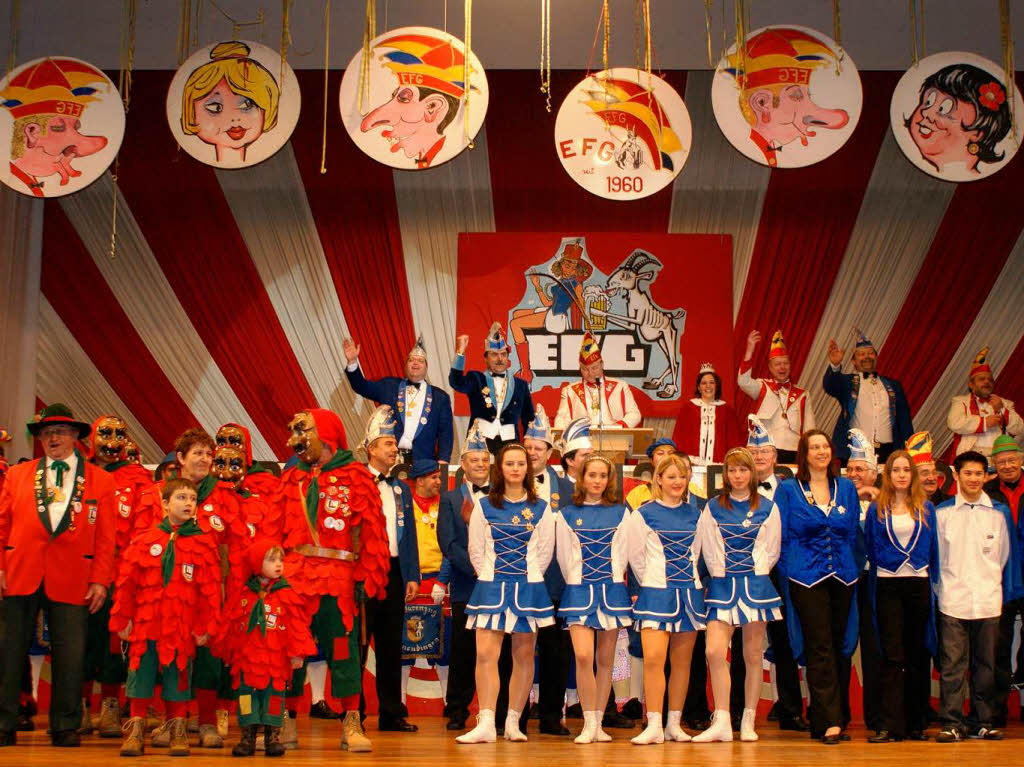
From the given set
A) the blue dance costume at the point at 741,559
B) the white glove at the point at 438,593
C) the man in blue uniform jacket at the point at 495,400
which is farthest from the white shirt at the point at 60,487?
the man in blue uniform jacket at the point at 495,400

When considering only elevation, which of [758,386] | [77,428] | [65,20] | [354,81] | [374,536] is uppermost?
[65,20]

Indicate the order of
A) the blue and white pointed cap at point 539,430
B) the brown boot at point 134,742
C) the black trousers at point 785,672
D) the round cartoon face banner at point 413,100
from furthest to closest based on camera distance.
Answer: the round cartoon face banner at point 413,100, the blue and white pointed cap at point 539,430, the black trousers at point 785,672, the brown boot at point 134,742

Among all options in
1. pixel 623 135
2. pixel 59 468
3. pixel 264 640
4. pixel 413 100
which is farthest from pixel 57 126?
pixel 264 640

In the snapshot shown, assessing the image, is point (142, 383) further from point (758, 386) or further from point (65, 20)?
point (758, 386)

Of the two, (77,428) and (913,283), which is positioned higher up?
(913,283)

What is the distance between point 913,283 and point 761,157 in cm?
300

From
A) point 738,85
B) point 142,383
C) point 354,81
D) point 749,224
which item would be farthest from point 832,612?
point 142,383

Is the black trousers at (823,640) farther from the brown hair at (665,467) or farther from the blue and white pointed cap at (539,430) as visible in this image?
the blue and white pointed cap at (539,430)

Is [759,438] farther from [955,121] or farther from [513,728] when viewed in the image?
[955,121]

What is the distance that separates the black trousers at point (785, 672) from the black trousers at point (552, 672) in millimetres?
972

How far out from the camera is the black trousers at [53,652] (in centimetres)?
523

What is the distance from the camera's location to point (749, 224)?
10555 mm

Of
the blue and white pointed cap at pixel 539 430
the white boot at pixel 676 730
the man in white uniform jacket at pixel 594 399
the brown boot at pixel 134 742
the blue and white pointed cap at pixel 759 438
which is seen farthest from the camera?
the man in white uniform jacket at pixel 594 399

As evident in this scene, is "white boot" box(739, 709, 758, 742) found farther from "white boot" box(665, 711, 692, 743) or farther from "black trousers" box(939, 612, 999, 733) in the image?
"black trousers" box(939, 612, 999, 733)
